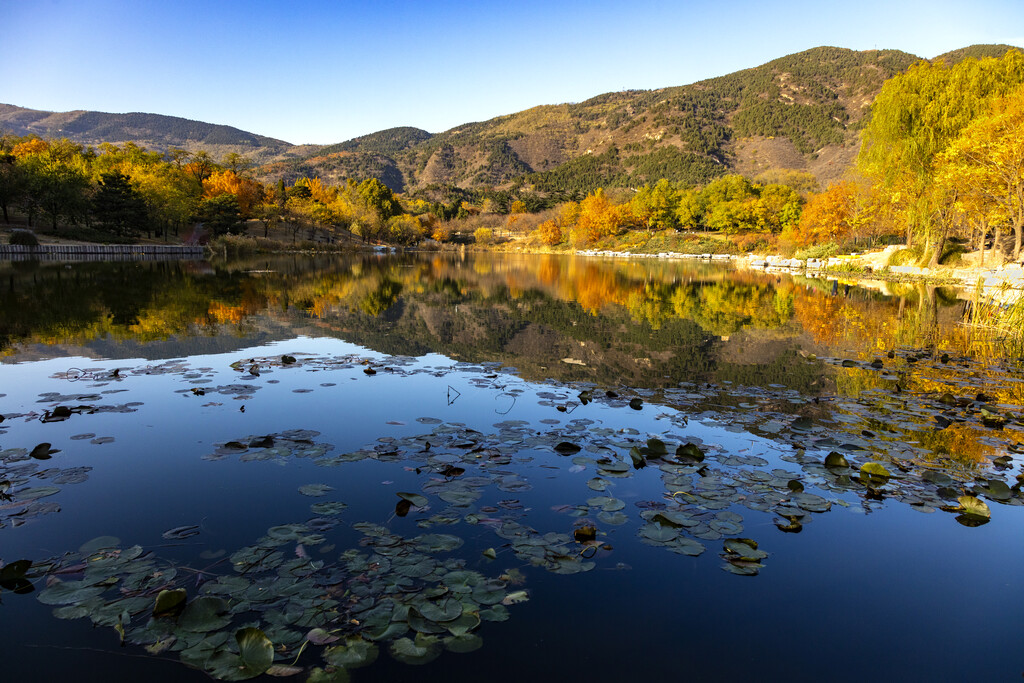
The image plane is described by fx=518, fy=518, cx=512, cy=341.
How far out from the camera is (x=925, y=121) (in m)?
34.2

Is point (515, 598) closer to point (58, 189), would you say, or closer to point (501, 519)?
point (501, 519)

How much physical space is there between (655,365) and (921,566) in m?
6.68

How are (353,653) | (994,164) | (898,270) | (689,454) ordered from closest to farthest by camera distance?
1. (353,653)
2. (689,454)
3. (994,164)
4. (898,270)

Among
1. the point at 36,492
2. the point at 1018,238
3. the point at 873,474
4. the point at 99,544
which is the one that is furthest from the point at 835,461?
the point at 1018,238

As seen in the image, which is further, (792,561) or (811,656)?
Answer: (792,561)

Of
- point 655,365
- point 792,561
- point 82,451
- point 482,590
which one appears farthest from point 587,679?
point 655,365

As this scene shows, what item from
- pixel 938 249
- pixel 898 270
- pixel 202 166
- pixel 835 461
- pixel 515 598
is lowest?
pixel 515 598

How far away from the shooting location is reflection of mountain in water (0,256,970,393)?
10461 mm

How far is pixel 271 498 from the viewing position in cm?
455

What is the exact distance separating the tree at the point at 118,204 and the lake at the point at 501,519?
5512 centimetres

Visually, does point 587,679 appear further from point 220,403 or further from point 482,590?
point 220,403

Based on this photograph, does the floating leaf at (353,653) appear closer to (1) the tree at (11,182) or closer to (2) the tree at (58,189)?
(2) the tree at (58,189)

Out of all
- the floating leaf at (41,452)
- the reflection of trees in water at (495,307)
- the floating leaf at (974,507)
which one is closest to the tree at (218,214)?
the reflection of trees in water at (495,307)

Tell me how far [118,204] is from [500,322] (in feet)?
185
